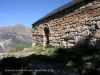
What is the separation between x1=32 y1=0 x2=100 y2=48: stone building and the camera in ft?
21.7

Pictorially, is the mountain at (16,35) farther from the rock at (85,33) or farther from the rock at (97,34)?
the rock at (97,34)

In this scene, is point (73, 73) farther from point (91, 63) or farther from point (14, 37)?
point (14, 37)

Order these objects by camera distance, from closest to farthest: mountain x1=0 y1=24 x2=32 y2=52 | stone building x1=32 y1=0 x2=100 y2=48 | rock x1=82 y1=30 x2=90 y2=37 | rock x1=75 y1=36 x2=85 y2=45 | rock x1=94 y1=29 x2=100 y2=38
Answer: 1. rock x1=94 y1=29 x2=100 y2=38
2. stone building x1=32 y1=0 x2=100 y2=48
3. rock x1=82 y1=30 x2=90 y2=37
4. rock x1=75 y1=36 x2=85 y2=45
5. mountain x1=0 y1=24 x2=32 y2=52

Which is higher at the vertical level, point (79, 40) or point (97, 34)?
point (97, 34)

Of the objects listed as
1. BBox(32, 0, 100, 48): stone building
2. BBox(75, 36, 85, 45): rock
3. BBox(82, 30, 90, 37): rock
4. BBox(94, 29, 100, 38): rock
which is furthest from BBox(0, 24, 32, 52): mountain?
BBox(94, 29, 100, 38): rock

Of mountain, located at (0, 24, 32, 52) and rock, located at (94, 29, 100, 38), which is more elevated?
mountain, located at (0, 24, 32, 52)

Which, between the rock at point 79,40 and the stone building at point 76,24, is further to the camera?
the rock at point 79,40

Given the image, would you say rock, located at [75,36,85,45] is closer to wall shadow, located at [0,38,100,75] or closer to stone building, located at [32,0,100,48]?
stone building, located at [32,0,100,48]

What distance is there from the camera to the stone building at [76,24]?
21.7ft

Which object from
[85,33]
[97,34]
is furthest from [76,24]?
[97,34]

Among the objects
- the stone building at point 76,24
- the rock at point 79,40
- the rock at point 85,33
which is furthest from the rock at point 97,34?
the rock at point 79,40

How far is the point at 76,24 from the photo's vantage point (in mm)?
7535

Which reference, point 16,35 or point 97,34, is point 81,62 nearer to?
point 97,34

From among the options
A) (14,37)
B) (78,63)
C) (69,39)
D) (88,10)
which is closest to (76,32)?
(69,39)
